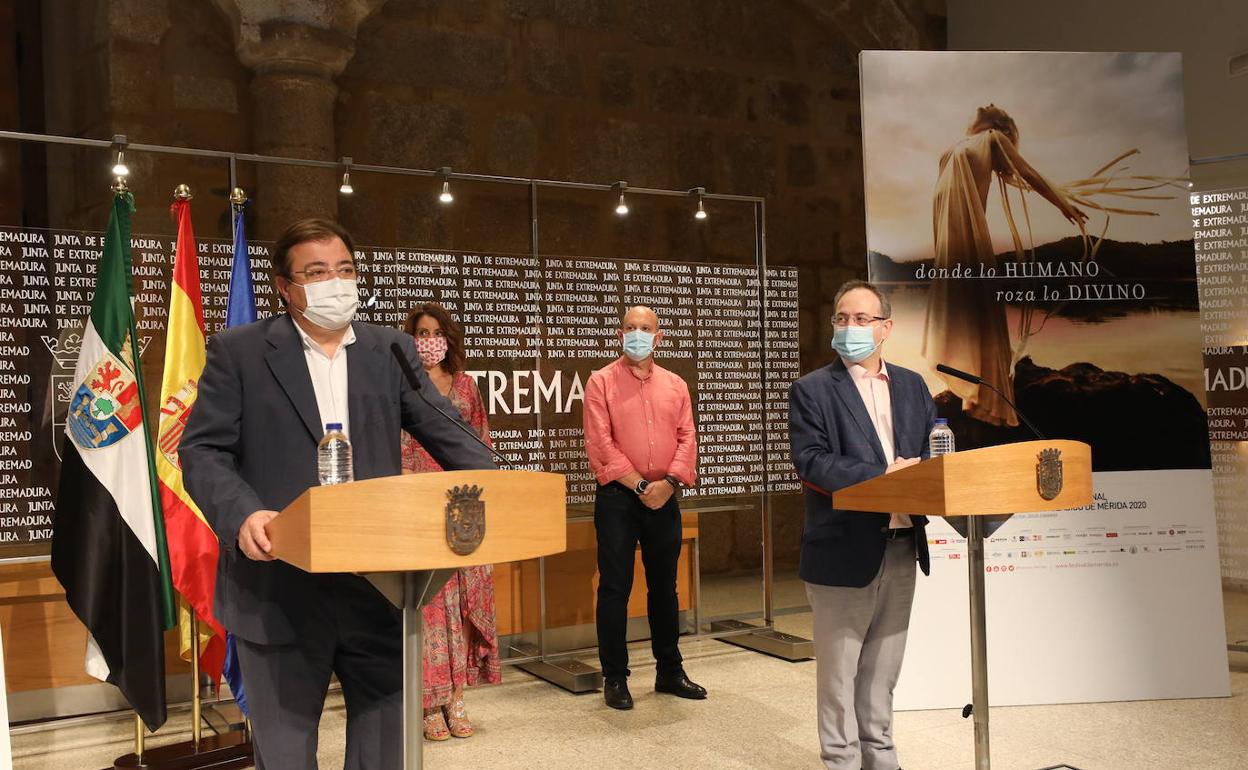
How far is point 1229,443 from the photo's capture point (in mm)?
5223

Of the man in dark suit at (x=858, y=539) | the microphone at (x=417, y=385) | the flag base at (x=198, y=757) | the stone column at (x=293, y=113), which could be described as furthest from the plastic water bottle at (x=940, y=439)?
the stone column at (x=293, y=113)

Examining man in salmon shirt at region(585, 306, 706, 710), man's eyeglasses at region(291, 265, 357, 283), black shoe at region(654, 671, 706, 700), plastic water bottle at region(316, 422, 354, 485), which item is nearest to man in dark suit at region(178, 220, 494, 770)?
man's eyeglasses at region(291, 265, 357, 283)

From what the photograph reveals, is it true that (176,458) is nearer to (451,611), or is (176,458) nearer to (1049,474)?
(451,611)

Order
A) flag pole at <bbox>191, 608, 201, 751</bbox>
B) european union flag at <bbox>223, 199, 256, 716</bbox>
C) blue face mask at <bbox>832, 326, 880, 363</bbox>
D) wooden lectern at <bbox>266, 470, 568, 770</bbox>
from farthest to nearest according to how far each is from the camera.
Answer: european union flag at <bbox>223, 199, 256, 716</bbox>, flag pole at <bbox>191, 608, 201, 751</bbox>, blue face mask at <bbox>832, 326, 880, 363</bbox>, wooden lectern at <bbox>266, 470, 568, 770</bbox>

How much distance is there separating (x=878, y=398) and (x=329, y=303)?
1.74 m

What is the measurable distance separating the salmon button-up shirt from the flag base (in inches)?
69.4

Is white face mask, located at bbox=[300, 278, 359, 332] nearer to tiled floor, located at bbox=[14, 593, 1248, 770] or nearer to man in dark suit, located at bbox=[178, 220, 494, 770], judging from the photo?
man in dark suit, located at bbox=[178, 220, 494, 770]

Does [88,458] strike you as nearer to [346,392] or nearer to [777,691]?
[346,392]

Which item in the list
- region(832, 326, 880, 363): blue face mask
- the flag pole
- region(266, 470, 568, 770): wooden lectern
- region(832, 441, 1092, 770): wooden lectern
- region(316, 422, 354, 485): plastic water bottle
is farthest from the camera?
the flag pole

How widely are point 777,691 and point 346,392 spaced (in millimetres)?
3160

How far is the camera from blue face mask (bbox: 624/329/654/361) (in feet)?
16.0

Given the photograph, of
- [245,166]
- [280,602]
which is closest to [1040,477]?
[280,602]

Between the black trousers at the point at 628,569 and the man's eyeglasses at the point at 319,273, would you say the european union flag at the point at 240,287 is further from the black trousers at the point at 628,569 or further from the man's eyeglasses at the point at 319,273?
the man's eyeglasses at the point at 319,273

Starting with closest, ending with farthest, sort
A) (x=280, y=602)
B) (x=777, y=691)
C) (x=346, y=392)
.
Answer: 1. (x=280, y=602)
2. (x=346, y=392)
3. (x=777, y=691)
